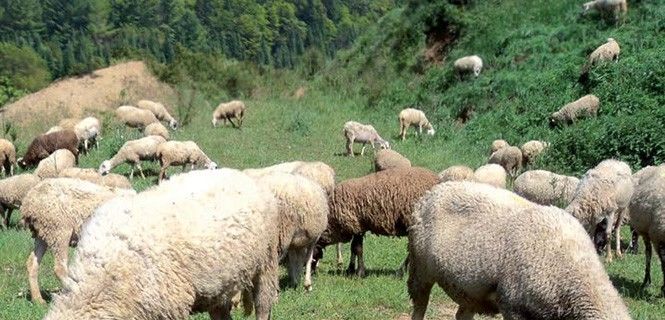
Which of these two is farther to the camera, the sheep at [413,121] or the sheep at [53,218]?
the sheep at [413,121]

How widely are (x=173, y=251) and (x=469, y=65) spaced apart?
70.9 ft

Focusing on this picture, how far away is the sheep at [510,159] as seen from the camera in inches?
657

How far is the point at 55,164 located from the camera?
53.3 ft

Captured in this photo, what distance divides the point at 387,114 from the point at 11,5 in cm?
8559

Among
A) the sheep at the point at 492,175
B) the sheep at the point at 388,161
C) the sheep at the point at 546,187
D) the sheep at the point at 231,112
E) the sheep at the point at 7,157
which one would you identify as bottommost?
the sheep at the point at 231,112

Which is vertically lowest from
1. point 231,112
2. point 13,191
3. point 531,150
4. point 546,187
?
point 231,112

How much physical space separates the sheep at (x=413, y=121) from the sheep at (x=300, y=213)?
13973mm

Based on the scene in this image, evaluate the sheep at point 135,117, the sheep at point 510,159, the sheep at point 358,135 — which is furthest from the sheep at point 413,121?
the sheep at point 135,117

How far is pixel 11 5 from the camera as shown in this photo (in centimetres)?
9769

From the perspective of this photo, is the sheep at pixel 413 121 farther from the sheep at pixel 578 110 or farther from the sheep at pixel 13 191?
the sheep at pixel 13 191

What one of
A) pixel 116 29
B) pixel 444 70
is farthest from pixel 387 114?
pixel 116 29

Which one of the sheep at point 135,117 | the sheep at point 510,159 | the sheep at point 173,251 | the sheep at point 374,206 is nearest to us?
the sheep at point 173,251

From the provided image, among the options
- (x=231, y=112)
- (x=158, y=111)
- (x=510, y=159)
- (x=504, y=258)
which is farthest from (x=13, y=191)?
(x=158, y=111)

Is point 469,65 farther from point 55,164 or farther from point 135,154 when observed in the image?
→ point 55,164
